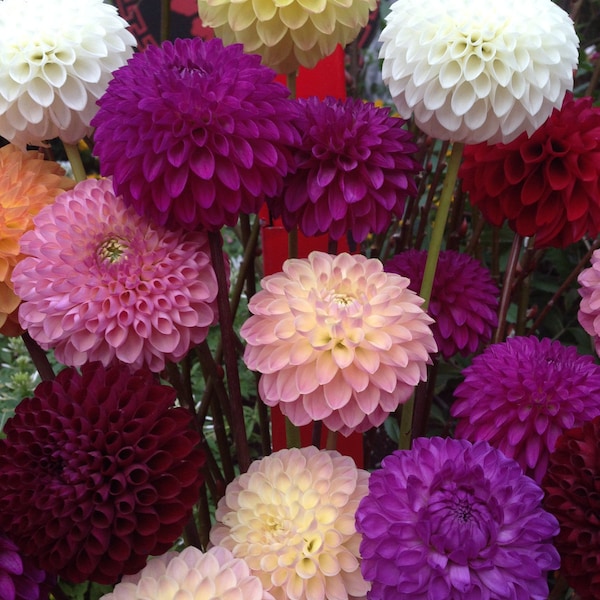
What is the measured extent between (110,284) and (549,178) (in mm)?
331

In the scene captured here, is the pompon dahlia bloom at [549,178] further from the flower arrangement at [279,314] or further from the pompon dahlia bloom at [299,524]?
the pompon dahlia bloom at [299,524]

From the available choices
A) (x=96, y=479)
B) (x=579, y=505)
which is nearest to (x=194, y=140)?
(x=96, y=479)

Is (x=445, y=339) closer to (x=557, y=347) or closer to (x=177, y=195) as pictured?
(x=557, y=347)

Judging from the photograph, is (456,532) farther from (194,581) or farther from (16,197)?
→ (16,197)

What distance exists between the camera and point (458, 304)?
64cm

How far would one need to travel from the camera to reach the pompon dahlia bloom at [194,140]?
457 mm

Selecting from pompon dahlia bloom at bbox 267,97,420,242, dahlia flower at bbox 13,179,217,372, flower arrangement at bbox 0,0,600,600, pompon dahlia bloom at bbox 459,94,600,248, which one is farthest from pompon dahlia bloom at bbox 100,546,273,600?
pompon dahlia bloom at bbox 459,94,600,248

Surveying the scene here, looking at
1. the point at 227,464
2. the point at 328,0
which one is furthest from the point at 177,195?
the point at 227,464

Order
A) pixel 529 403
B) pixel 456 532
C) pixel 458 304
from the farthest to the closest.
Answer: pixel 458 304 → pixel 529 403 → pixel 456 532

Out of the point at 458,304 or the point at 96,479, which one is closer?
the point at 96,479

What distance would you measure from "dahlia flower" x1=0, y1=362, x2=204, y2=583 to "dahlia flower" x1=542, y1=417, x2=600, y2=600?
0.73 feet

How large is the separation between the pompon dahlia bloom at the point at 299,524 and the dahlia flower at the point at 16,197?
21cm

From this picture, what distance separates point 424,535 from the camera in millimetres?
406

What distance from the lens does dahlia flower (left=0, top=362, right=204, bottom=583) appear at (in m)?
0.42
